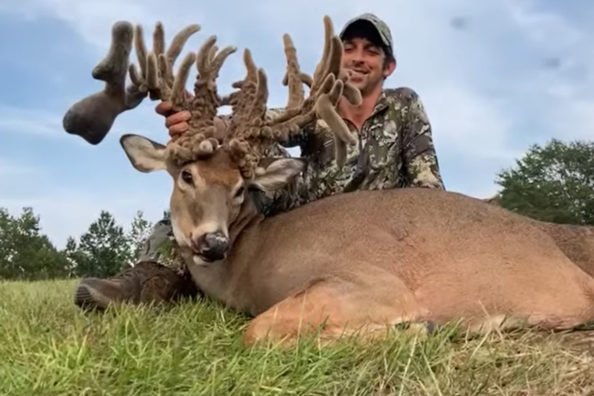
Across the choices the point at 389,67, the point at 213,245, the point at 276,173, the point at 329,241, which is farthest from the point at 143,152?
the point at 389,67

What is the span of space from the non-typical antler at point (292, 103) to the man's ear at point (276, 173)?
11 centimetres

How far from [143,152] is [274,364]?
7.57ft

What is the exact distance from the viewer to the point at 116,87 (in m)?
5.77

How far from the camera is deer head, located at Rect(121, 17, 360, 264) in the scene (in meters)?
5.27

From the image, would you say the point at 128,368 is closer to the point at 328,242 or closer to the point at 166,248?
the point at 328,242

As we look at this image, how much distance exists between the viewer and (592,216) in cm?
3288

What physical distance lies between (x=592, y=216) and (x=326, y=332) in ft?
100

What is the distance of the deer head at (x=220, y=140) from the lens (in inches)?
207

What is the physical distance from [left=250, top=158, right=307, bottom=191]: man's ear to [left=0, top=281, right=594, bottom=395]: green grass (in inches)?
54.8

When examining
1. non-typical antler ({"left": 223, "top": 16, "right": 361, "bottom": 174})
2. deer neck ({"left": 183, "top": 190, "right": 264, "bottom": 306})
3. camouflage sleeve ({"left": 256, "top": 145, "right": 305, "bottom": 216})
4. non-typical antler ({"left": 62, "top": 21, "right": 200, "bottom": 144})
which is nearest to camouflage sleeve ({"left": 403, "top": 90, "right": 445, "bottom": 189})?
camouflage sleeve ({"left": 256, "top": 145, "right": 305, "bottom": 216})

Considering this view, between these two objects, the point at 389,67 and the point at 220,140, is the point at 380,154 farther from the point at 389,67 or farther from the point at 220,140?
the point at 220,140

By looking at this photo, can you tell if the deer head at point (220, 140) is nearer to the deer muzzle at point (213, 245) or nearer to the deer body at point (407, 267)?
the deer muzzle at point (213, 245)

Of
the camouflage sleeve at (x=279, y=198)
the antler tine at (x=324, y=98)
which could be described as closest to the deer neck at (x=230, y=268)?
the camouflage sleeve at (x=279, y=198)

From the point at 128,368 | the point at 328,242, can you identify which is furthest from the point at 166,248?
the point at 128,368
